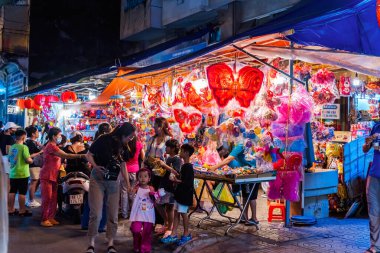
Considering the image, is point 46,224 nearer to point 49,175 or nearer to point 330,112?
point 49,175

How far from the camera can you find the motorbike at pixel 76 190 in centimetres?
835

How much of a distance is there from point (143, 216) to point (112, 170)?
0.90 meters

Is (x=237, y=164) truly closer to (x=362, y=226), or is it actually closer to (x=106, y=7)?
(x=362, y=226)

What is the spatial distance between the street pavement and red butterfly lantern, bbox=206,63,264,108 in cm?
236

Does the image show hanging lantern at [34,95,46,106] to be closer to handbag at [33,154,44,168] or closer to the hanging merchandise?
handbag at [33,154,44,168]

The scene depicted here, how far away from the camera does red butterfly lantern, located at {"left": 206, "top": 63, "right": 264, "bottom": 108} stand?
7.92 metres

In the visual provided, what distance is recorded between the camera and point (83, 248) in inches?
269

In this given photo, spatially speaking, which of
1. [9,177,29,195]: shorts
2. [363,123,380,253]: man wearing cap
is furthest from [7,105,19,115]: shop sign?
[363,123,380,253]: man wearing cap

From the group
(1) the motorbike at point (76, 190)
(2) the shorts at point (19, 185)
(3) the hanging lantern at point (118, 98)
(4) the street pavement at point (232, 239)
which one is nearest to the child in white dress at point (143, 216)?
(4) the street pavement at point (232, 239)

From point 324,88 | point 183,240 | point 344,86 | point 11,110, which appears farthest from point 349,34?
point 11,110

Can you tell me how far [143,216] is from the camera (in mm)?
6582

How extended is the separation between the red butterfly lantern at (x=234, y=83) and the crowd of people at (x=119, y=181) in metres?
1.21

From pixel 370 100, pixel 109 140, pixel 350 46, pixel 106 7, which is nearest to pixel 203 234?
pixel 109 140

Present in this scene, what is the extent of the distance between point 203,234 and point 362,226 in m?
3.09
